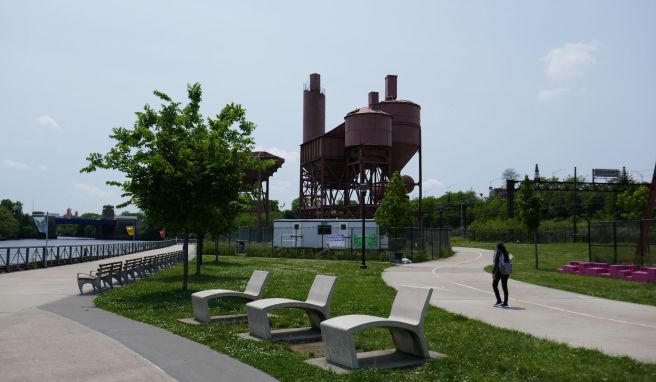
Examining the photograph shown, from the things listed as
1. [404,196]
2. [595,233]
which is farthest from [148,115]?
[404,196]

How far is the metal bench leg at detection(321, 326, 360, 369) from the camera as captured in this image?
6828mm

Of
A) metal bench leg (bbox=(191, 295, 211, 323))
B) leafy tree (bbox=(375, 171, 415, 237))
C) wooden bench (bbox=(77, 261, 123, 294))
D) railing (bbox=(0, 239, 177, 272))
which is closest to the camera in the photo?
metal bench leg (bbox=(191, 295, 211, 323))

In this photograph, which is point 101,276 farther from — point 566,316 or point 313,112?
point 313,112

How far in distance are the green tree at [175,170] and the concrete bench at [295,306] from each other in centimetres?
807

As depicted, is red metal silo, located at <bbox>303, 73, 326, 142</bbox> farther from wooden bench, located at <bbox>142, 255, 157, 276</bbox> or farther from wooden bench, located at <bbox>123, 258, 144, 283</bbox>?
wooden bench, located at <bbox>123, 258, 144, 283</bbox>

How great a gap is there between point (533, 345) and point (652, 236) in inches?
756

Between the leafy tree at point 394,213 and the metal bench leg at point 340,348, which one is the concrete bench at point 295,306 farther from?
the leafy tree at point 394,213

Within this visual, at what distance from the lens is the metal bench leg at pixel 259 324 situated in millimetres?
8875

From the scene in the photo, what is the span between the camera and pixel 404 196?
4681cm

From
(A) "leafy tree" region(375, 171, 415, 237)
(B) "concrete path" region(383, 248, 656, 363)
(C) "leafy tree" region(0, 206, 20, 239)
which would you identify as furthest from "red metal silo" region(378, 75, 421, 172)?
(C) "leafy tree" region(0, 206, 20, 239)

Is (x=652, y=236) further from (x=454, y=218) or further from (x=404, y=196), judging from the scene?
(x=454, y=218)

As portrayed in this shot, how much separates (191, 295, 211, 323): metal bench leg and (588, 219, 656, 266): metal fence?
19.1m

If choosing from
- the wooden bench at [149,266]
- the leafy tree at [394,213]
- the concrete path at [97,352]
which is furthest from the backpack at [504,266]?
the leafy tree at [394,213]

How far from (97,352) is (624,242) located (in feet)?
75.0
